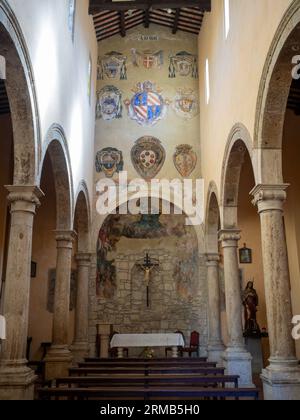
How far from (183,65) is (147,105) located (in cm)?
198

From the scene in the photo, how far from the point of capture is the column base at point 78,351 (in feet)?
44.6

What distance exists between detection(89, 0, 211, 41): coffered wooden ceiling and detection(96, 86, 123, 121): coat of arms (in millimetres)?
1859

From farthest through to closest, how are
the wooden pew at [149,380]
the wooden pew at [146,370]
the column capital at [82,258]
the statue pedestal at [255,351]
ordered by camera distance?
the column capital at [82,258], the statue pedestal at [255,351], the wooden pew at [146,370], the wooden pew at [149,380]

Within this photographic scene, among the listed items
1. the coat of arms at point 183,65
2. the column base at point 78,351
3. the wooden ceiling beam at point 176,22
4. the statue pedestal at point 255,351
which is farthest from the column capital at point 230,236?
the wooden ceiling beam at point 176,22

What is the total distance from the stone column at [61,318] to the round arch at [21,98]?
369 cm

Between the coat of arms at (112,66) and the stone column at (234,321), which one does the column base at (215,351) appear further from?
the coat of arms at (112,66)

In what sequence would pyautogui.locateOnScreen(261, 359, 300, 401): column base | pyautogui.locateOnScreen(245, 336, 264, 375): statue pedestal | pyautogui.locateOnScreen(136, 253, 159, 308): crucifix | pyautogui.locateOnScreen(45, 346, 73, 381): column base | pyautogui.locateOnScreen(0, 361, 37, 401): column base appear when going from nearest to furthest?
pyautogui.locateOnScreen(0, 361, 37, 401): column base → pyautogui.locateOnScreen(261, 359, 300, 401): column base → pyautogui.locateOnScreen(45, 346, 73, 381): column base → pyautogui.locateOnScreen(245, 336, 264, 375): statue pedestal → pyautogui.locateOnScreen(136, 253, 159, 308): crucifix

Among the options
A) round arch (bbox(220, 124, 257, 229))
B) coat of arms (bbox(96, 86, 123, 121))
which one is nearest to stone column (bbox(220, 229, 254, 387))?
round arch (bbox(220, 124, 257, 229))

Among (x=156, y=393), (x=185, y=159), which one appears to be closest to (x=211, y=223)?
(x=185, y=159)

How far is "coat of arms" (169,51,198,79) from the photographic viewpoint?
16.5 m

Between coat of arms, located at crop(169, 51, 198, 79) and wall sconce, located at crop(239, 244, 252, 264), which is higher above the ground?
coat of arms, located at crop(169, 51, 198, 79)

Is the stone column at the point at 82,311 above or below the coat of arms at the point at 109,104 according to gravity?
below

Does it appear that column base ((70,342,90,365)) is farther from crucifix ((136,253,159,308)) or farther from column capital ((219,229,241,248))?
column capital ((219,229,241,248))
